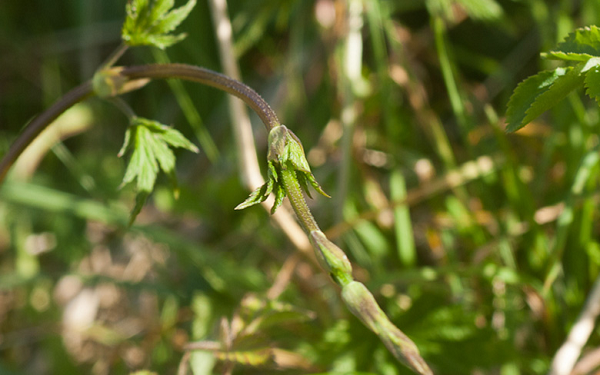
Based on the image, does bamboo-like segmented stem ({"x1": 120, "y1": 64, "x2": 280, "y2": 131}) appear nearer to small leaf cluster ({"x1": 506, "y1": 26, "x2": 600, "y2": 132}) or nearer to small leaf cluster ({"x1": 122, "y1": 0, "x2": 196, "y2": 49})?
small leaf cluster ({"x1": 122, "y1": 0, "x2": 196, "y2": 49})

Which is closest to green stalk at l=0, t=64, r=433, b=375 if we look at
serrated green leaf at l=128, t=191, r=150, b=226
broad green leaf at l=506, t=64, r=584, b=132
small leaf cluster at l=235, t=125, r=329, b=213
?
small leaf cluster at l=235, t=125, r=329, b=213

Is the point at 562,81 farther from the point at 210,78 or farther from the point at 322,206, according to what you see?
the point at 322,206

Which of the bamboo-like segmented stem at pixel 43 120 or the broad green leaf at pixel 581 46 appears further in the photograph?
the bamboo-like segmented stem at pixel 43 120

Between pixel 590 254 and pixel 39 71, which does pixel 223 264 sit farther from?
pixel 39 71

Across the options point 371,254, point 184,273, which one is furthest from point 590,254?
point 184,273

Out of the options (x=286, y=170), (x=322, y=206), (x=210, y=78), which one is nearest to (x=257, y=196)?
(x=286, y=170)

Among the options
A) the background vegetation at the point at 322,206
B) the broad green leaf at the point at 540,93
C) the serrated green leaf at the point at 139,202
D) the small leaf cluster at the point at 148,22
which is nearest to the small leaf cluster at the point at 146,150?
the serrated green leaf at the point at 139,202

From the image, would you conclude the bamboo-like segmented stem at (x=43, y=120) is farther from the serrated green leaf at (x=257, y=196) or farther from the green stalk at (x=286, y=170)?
the serrated green leaf at (x=257, y=196)

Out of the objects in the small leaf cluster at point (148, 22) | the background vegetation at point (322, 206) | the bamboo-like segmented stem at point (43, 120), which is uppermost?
the small leaf cluster at point (148, 22)
